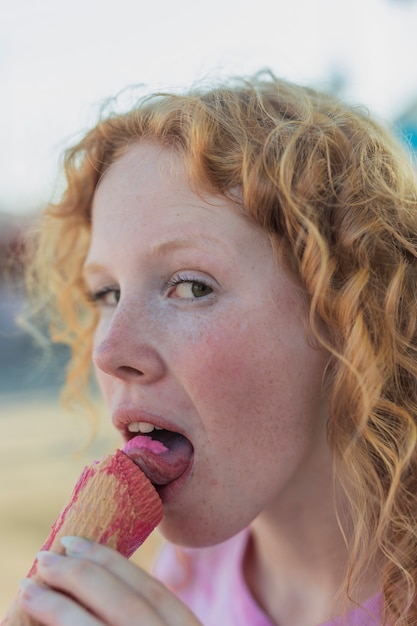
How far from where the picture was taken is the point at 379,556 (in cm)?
159

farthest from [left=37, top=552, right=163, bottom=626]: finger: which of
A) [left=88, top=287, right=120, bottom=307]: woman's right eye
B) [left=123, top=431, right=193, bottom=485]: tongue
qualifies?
[left=88, top=287, right=120, bottom=307]: woman's right eye

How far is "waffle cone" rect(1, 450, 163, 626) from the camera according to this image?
1.25m

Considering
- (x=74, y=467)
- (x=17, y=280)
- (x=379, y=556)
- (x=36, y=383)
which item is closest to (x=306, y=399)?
(x=379, y=556)

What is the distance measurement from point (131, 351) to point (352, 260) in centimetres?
55

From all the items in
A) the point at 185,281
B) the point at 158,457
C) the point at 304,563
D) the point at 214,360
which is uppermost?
the point at 185,281

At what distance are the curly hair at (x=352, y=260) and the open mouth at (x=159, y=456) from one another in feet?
1.13

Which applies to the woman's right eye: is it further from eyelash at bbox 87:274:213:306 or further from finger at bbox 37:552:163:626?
finger at bbox 37:552:163:626

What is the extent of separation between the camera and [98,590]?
1.10 m

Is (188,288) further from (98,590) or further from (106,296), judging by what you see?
(98,590)

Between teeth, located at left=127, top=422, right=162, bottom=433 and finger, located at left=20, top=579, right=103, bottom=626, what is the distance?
1.70 ft

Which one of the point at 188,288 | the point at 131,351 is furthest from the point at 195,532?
the point at 188,288

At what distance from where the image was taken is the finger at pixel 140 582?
1.15 meters

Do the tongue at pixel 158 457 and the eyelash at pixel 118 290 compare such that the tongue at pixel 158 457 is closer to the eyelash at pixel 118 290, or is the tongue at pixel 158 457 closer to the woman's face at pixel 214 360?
the woman's face at pixel 214 360

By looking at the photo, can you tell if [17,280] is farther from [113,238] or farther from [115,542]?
[115,542]
